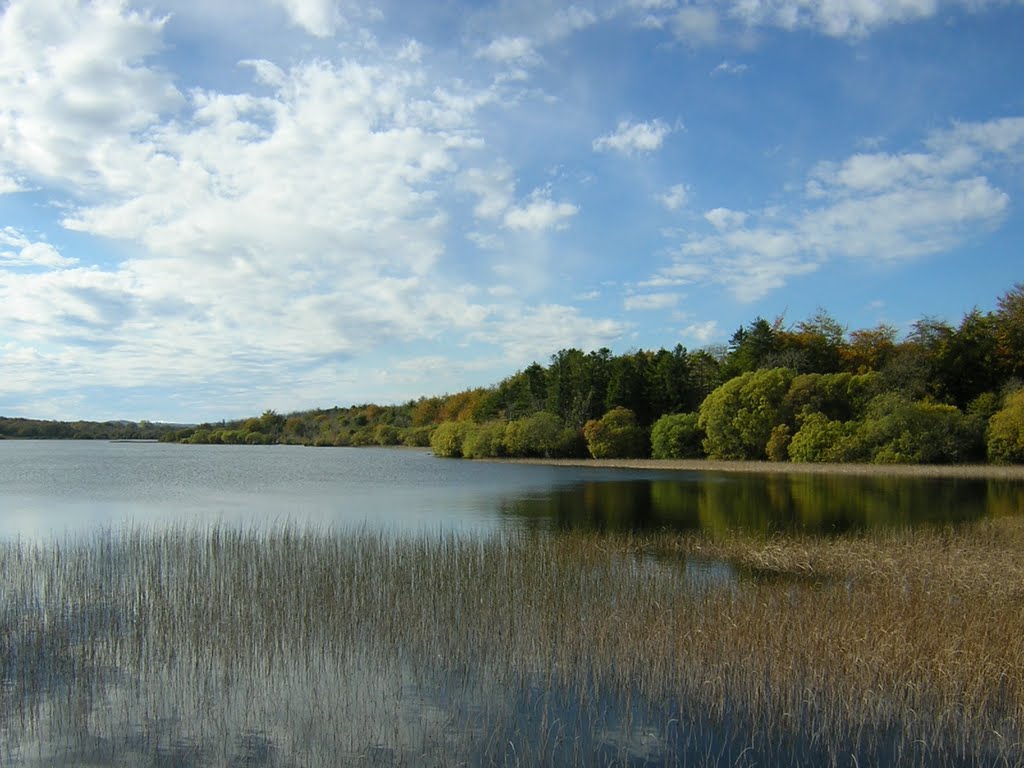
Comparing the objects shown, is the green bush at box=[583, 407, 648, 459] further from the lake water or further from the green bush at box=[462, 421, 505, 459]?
the lake water

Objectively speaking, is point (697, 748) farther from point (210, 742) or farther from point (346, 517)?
point (346, 517)

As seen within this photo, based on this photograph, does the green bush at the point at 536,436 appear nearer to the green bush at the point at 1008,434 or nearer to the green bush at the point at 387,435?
the green bush at the point at 1008,434

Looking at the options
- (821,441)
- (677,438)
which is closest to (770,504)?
(821,441)

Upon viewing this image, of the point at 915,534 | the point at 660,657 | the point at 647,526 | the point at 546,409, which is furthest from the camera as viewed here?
the point at 546,409

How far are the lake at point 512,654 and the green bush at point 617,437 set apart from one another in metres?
52.1

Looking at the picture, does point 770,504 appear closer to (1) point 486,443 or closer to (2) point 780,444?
(2) point 780,444

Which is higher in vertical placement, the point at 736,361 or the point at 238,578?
the point at 736,361

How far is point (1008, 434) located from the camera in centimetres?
4562

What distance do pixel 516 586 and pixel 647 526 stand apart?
11.2m

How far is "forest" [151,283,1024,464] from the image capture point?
4931 centimetres

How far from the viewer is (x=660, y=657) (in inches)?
316

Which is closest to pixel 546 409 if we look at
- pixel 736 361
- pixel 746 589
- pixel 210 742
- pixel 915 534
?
pixel 736 361

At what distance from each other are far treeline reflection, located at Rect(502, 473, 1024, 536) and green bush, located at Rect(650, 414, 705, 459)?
874 inches

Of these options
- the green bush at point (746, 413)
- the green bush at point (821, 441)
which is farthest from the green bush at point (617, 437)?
the green bush at point (821, 441)
